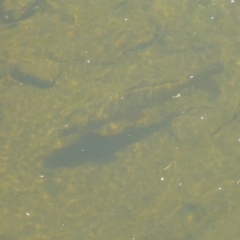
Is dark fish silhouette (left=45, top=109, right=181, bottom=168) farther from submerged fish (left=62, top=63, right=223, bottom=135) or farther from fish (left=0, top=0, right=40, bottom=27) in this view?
fish (left=0, top=0, right=40, bottom=27)

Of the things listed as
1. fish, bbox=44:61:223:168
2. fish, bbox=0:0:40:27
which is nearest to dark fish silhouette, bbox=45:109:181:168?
fish, bbox=44:61:223:168

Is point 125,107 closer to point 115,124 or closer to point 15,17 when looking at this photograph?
point 115,124

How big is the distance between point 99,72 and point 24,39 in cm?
135

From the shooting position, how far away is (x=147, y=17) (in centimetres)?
800

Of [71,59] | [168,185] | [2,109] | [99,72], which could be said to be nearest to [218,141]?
[168,185]

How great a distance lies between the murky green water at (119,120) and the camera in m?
6.14

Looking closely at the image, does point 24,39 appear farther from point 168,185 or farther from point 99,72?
point 168,185

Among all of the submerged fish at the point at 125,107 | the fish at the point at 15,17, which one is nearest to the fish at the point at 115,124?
the submerged fish at the point at 125,107

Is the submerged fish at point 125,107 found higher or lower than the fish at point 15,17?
lower

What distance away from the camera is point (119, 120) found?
698 cm

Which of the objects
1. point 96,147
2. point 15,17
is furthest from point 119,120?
point 15,17

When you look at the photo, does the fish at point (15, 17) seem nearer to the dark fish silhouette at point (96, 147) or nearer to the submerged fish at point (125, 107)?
the submerged fish at point (125, 107)

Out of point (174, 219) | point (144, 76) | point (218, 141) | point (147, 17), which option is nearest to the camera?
point (174, 219)

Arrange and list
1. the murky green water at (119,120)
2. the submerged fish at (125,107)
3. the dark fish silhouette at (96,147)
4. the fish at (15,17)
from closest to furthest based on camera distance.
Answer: the murky green water at (119,120)
the dark fish silhouette at (96,147)
the submerged fish at (125,107)
the fish at (15,17)
